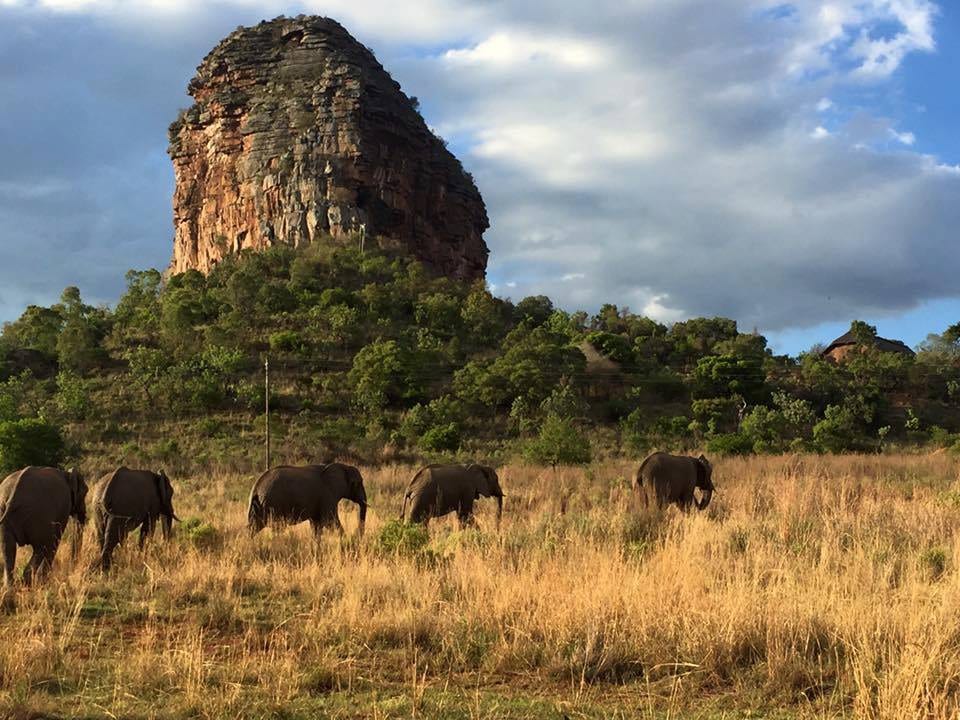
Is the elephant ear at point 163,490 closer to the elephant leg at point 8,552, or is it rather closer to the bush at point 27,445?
the elephant leg at point 8,552

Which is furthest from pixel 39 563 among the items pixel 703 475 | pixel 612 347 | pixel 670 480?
pixel 612 347

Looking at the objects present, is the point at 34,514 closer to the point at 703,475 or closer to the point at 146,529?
the point at 146,529

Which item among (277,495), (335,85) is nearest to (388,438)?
(277,495)

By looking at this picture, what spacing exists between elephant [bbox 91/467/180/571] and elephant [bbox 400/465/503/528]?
3693 millimetres

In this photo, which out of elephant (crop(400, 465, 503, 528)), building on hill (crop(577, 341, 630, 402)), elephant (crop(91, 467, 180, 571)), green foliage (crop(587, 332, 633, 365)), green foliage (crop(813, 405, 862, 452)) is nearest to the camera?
elephant (crop(91, 467, 180, 571))

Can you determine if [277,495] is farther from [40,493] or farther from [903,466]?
[903,466]

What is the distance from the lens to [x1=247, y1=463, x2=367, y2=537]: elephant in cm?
1188

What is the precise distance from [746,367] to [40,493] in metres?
50.2

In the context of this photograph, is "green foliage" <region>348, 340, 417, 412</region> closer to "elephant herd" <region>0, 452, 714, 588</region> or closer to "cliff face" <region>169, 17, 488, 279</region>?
"cliff face" <region>169, 17, 488, 279</region>

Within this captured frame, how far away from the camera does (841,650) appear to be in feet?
17.8

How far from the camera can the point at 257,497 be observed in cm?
1190

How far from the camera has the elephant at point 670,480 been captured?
44.8 ft

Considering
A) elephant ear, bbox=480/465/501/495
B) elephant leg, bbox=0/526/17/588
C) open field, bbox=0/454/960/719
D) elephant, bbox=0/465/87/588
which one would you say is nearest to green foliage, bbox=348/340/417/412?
elephant ear, bbox=480/465/501/495

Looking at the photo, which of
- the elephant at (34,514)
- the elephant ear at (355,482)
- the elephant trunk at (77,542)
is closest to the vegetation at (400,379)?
the elephant ear at (355,482)
